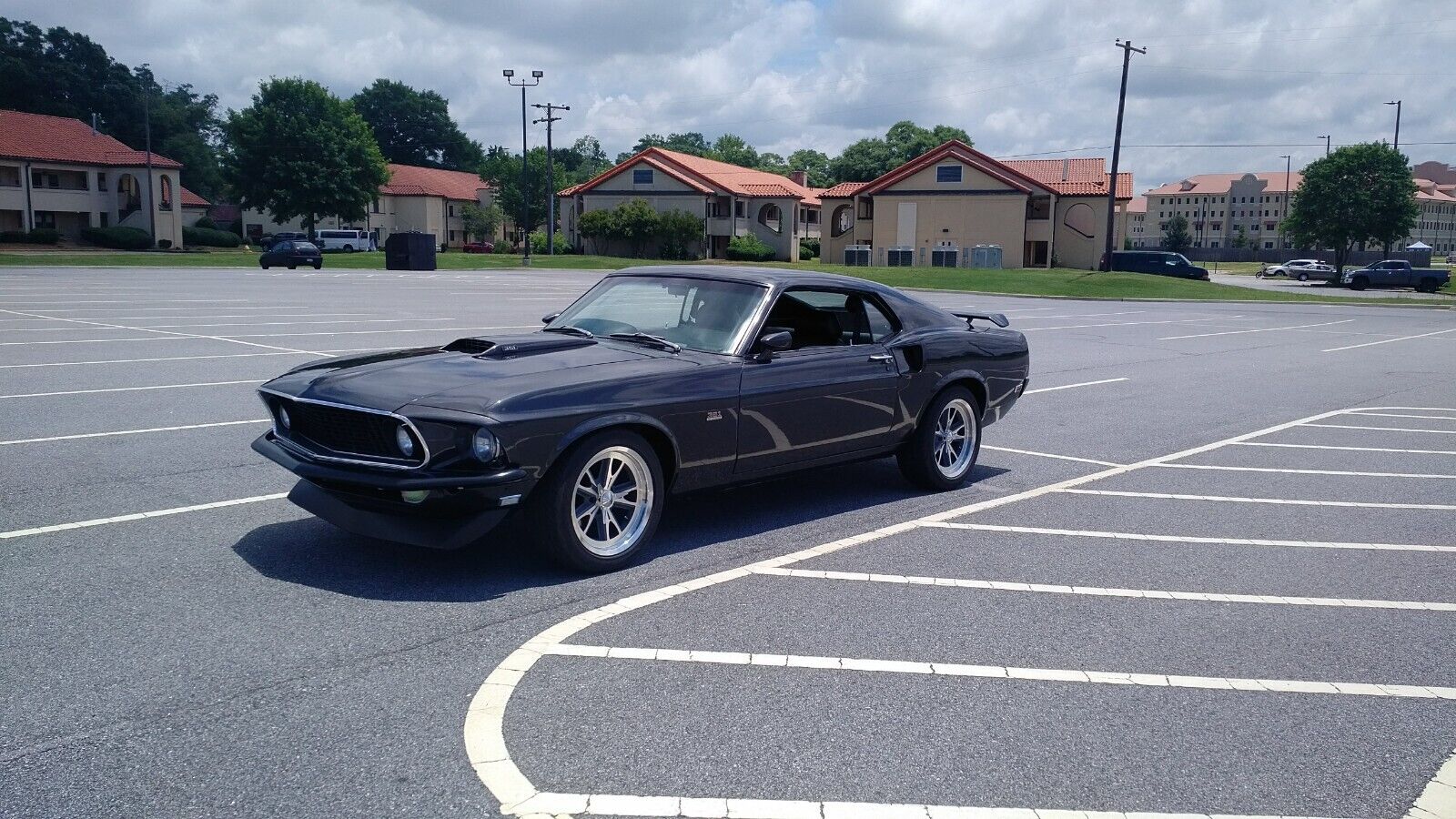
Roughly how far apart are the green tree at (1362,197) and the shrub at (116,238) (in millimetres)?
70063

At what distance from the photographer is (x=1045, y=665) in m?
4.43

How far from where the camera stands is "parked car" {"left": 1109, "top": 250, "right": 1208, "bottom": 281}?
56406mm

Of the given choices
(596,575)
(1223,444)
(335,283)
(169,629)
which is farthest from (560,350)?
(335,283)

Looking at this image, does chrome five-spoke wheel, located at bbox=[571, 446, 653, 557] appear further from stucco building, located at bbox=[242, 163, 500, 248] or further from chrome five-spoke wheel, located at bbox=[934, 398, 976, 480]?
stucco building, located at bbox=[242, 163, 500, 248]

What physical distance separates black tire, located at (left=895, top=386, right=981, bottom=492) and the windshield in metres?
1.57

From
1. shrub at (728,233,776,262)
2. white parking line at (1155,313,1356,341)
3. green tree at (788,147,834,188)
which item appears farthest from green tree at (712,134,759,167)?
white parking line at (1155,313,1356,341)

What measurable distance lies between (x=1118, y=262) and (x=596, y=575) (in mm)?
59638

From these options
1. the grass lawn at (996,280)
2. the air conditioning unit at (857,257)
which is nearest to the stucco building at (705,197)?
the air conditioning unit at (857,257)

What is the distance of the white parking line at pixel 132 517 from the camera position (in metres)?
5.77

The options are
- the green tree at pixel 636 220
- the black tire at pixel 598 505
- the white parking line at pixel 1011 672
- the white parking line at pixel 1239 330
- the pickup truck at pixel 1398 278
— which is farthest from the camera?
the green tree at pixel 636 220

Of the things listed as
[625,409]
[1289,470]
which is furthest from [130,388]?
[1289,470]

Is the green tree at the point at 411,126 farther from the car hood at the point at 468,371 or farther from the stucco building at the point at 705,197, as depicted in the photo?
the car hood at the point at 468,371

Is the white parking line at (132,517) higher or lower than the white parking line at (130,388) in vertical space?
lower

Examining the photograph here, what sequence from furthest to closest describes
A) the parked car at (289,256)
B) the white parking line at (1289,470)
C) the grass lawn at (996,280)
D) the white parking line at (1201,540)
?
1. the parked car at (289,256)
2. the grass lawn at (996,280)
3. the white parking line at (1289,470)
4. the white parking line at (1201,540)
